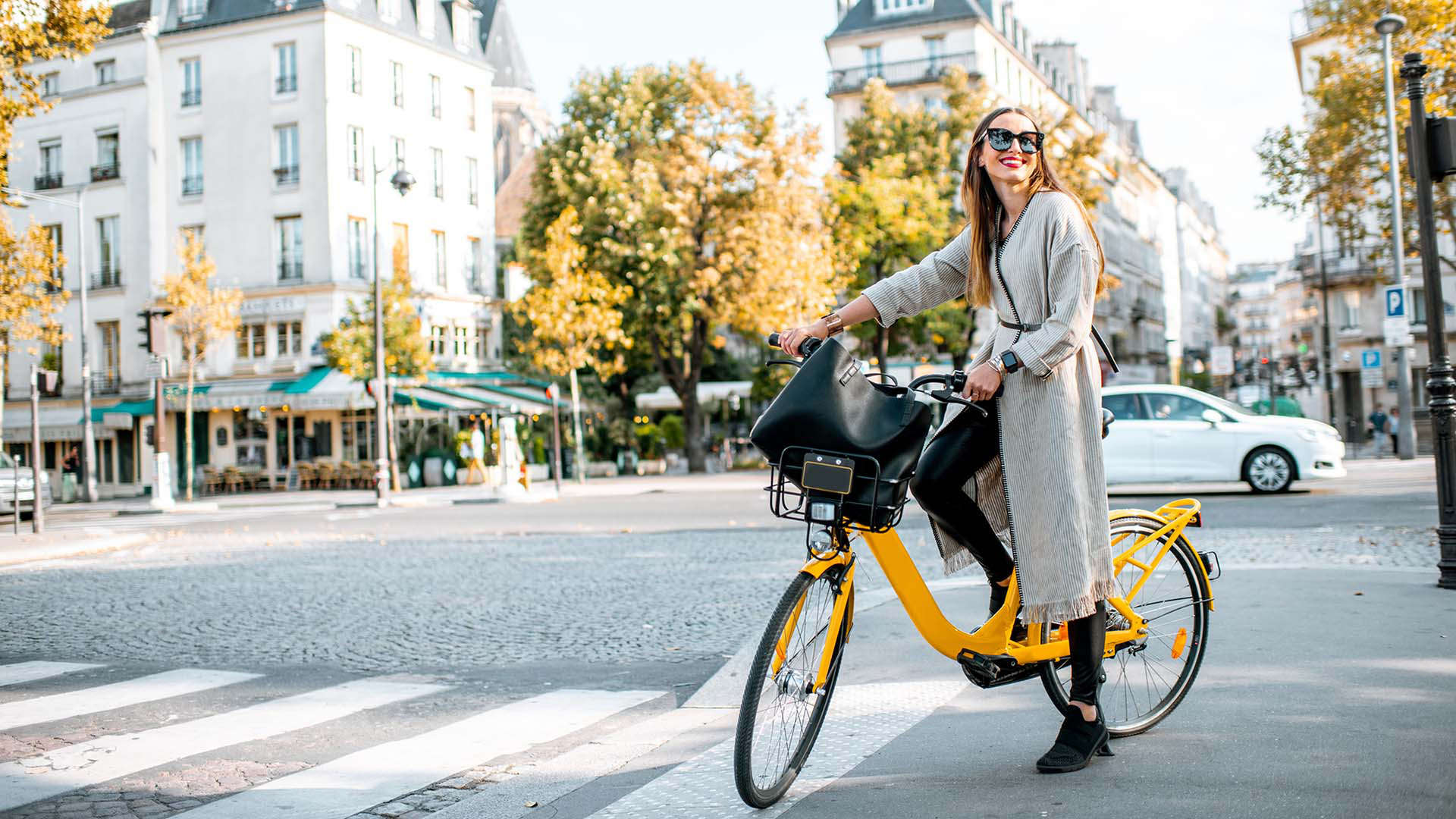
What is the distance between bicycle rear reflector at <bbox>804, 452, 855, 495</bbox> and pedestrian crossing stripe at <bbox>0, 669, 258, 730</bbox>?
383cm

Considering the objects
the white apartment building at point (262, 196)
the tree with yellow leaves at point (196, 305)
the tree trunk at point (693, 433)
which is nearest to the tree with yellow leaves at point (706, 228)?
the tree trunk at point (693, 433)

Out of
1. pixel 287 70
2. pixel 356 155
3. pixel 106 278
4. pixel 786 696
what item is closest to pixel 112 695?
pixel 786 696

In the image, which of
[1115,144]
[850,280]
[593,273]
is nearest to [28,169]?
[593,273]

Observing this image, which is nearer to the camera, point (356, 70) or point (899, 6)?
point (356, 70)

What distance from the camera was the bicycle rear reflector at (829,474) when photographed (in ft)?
11.7

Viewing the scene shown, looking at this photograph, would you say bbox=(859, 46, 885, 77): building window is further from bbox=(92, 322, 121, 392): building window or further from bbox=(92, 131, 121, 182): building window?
bbox=(92, 322, 121, 392): building window

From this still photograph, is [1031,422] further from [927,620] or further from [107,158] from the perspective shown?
[107,158]

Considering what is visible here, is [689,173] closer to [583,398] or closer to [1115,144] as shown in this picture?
[583,398]

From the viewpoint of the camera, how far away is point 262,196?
4266 centimetres

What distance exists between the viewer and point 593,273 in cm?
3400

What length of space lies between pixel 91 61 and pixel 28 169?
538 centimetres

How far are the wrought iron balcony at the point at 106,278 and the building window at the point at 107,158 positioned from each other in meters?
3.28

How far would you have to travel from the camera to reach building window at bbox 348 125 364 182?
4266 centimetres

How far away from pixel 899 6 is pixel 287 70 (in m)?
28.0
